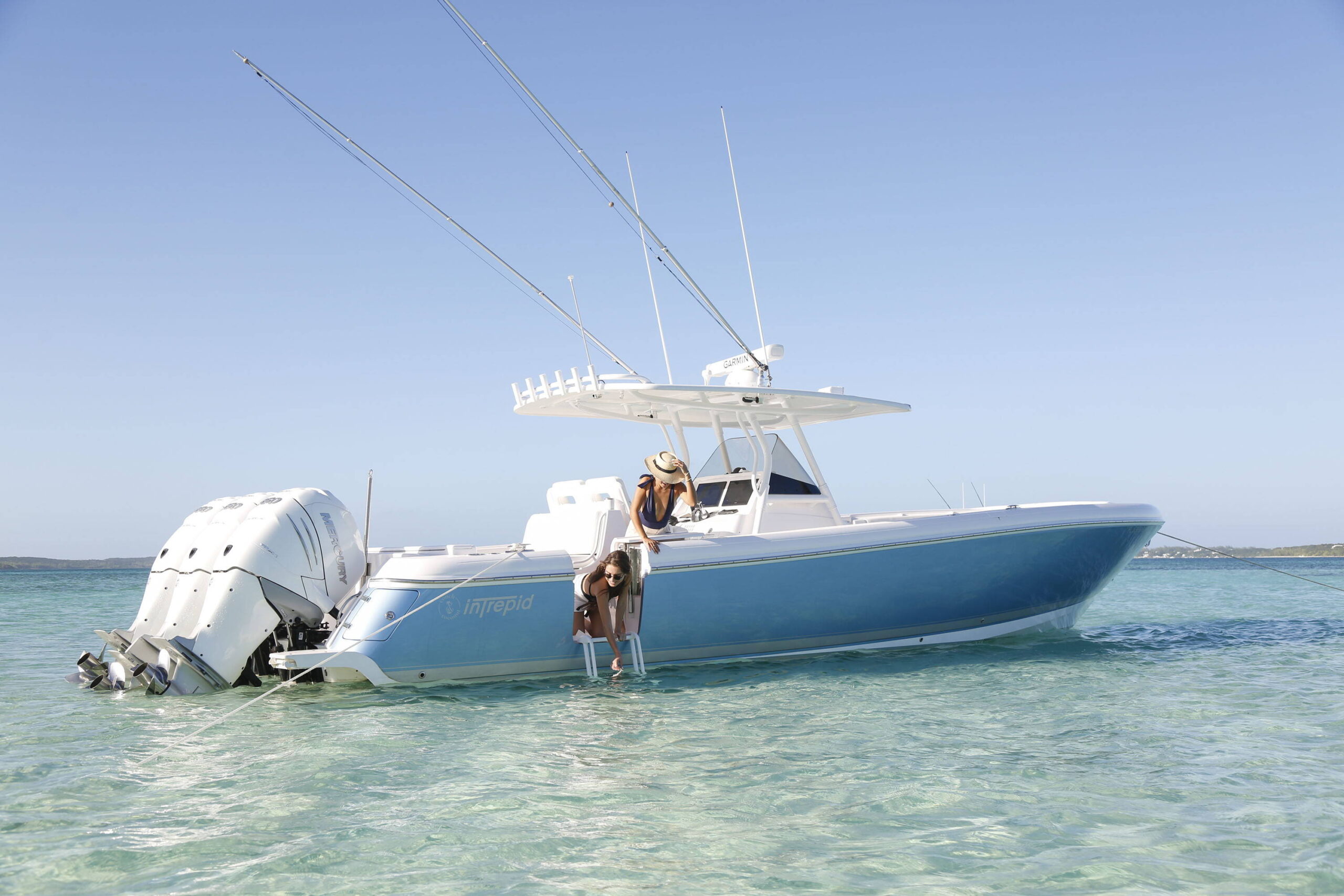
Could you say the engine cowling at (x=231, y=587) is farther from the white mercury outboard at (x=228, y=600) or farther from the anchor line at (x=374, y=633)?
the anchor line at (x=374, y=633)

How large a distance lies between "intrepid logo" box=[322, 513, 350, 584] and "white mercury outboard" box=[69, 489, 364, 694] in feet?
0.11

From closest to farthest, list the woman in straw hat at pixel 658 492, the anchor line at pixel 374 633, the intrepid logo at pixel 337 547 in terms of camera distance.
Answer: the anchor line at pixel 374 633, the intrepid logo at pixel 337 547, the woman in straw hat at pixel 658 492

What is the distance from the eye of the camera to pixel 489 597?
7.43 metres

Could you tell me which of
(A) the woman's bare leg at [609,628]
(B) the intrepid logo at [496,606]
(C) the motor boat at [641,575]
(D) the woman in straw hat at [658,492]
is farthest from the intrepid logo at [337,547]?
(D) the woman in straw hat at [658,492]

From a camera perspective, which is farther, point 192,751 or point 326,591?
point 326,591

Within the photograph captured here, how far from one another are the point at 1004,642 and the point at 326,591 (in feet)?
22.2

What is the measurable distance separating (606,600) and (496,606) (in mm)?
938

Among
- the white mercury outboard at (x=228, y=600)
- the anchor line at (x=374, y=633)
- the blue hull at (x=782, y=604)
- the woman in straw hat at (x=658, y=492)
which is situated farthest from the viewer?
the woman in straw hat at (x=658, y=492)

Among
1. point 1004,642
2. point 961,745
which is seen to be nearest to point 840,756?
point 961,745

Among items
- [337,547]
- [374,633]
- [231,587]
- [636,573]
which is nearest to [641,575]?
[636,573]

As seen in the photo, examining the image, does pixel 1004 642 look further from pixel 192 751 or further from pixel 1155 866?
pixel 192 751

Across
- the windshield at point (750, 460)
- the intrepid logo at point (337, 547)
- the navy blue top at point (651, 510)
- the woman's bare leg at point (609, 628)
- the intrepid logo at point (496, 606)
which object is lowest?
the woman's bare leg at point (609, 628)

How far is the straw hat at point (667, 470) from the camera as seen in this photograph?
8.35 metres

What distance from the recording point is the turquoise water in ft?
11.2
